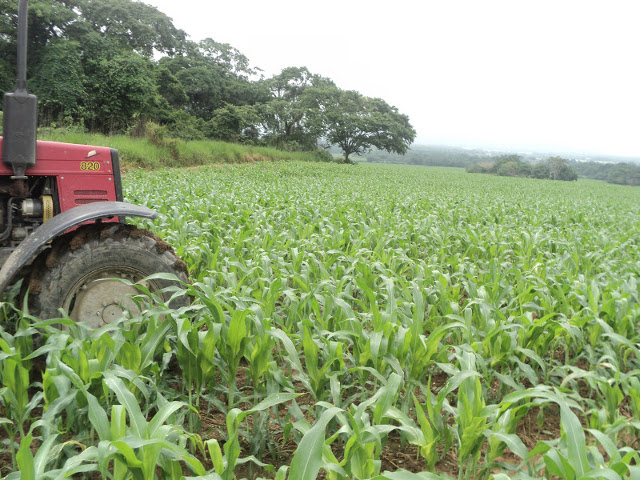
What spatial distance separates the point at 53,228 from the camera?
269 cm

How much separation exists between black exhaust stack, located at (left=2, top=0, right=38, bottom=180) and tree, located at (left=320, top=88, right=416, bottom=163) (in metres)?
39.7

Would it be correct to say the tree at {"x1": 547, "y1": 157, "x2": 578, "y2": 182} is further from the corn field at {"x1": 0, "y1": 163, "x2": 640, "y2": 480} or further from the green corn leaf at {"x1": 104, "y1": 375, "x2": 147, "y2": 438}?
the green corn leaf at {"x1": 104, "y1": 375, "x2": 147, "y2": 438}

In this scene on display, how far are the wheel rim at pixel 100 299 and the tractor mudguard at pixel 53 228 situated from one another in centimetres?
33

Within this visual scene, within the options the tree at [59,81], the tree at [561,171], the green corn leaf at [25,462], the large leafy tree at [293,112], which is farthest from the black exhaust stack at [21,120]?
the tree at [561,171]

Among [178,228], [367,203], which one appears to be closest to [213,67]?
[367,203]

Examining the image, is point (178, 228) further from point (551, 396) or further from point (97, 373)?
point (551, 396)

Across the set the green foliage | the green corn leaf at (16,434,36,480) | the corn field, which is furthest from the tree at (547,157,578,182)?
the green corn leaf at (16,434,36,480)

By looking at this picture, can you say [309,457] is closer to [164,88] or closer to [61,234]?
[61,234]

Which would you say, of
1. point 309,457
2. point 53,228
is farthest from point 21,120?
point 309,457

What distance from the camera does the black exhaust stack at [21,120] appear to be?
8.61 feet

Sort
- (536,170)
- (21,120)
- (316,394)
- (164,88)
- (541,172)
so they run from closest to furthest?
1. (316,394)
2. (21,120)
3. (164,88)
4. (541,172)
5. (536,170)

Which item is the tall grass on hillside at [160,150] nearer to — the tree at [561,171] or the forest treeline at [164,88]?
the forest treeline at [164,88]

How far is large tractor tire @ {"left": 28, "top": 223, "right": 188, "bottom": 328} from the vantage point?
2725 millimetres

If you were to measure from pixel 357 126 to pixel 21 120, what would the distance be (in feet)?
138
